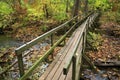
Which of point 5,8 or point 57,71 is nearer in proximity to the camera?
point 57,71

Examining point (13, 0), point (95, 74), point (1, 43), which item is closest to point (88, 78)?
point (95, 74)

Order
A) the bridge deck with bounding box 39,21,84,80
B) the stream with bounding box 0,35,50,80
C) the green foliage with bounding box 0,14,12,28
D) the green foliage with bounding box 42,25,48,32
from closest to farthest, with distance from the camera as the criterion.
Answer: the bridge deck with bounding box 39,21,84,80, the stream with bounding box 0,35,50,80, the green foliage with bounding box 42,25,48,32, the green foliage with bounding box 0,14,12,28

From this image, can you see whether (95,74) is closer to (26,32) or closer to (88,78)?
(88,78)

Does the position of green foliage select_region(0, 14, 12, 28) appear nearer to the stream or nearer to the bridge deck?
the stream

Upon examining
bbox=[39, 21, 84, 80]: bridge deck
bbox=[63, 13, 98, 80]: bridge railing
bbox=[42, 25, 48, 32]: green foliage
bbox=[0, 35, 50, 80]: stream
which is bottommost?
bbox=[0, 35, 50, 80]: stream

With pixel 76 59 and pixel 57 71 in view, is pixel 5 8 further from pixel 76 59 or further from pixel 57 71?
pixel 76 59

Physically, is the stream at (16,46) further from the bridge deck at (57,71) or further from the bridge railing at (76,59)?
the bridge railing at (76,59)

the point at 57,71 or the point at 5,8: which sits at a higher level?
the point at 5,8

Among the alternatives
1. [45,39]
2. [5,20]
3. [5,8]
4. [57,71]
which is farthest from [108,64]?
[5,8]

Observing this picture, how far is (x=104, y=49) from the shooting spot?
12.0 metres

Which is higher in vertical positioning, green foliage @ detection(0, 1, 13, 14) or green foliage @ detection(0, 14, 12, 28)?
green foliage @ detection(0, 1, 13, 14)

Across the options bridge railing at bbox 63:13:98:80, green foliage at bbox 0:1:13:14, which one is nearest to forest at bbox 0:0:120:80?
green foliage at bbox 0:1:13:14

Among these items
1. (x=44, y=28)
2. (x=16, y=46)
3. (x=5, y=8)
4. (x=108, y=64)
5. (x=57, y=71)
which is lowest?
(x=16, y=46)

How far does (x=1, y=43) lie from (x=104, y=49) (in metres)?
8.27
